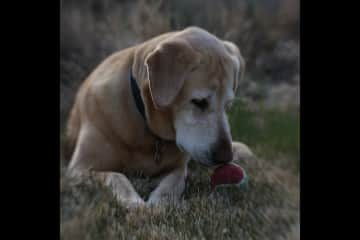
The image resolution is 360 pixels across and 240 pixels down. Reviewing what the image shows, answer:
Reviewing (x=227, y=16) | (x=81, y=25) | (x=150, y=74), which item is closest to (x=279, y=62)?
(x=227, y=16)

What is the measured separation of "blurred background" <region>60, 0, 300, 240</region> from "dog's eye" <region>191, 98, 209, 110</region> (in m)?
0.46

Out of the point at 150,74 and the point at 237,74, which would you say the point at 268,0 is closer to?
the point at 237,74

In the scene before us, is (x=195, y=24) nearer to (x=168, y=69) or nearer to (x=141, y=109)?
(x=141, y=109)

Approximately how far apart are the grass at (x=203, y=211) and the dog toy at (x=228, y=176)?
42mm

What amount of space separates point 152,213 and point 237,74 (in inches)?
39.9

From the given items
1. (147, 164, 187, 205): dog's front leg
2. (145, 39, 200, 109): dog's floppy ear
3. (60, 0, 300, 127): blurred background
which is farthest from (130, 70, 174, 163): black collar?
(60, 0, 300, 127): blurred background

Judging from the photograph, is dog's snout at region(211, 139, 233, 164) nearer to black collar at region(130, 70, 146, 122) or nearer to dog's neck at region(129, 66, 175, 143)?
dog's neck at region(129, 66, 175, 143)

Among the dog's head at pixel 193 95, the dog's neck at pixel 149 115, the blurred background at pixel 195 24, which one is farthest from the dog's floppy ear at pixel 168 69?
the blurred background at pixel 195 24

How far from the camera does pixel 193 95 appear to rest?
2471mm

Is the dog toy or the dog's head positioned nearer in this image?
the dog's head

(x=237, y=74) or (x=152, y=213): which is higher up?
(x=237, y=74)

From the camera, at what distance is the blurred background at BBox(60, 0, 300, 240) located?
2158mm

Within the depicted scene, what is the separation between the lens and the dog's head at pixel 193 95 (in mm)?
2465
